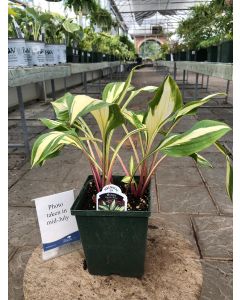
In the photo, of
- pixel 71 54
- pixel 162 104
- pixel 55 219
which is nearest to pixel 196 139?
pixel 162 104

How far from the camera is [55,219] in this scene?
91 centimetres

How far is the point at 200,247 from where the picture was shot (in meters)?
1.11

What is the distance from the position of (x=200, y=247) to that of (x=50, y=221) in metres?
0.60

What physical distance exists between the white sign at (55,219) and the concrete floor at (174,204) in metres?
0.19

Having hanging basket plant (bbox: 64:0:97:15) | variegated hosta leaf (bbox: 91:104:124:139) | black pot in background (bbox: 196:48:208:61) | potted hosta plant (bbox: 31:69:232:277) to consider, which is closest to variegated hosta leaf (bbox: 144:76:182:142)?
potted hosta plant (bbox: 31:69:232:277)

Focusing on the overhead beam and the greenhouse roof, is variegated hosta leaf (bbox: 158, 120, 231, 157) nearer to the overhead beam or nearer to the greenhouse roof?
the greenhouse roof

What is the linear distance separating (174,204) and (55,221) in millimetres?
717

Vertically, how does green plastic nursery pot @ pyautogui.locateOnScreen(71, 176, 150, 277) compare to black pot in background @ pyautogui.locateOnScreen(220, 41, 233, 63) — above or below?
below

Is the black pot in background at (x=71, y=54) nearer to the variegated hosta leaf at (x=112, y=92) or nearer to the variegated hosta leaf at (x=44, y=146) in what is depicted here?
the variegated hosta leaf at (x=112, y=92)

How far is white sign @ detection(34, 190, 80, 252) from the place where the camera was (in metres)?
0.89

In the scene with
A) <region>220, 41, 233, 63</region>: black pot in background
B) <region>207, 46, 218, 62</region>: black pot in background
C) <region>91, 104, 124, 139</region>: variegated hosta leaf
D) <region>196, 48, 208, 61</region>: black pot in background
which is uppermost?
<region>196, 48, 208, 61</region>: black pot in background

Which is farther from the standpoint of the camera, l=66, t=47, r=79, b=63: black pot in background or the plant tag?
l=66, t=47, r=79, b=63: black pot in background

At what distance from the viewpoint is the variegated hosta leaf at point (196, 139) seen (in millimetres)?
666
